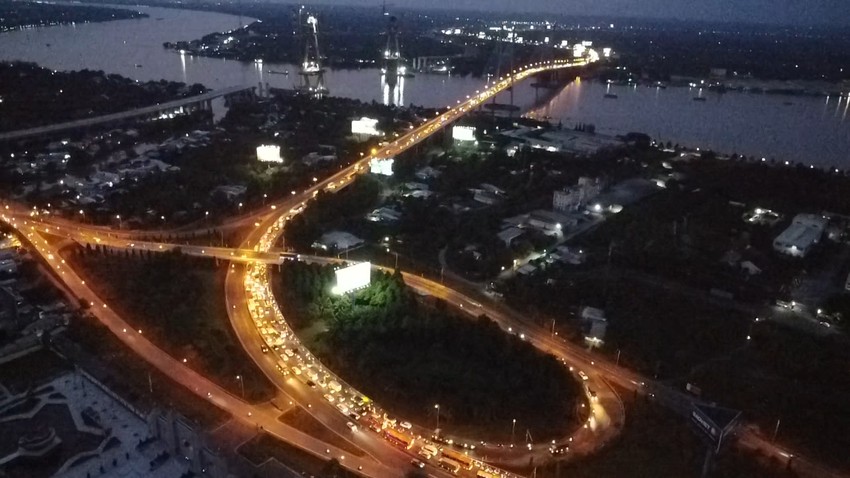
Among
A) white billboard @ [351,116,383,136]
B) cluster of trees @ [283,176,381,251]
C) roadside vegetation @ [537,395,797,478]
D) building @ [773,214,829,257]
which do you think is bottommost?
roadside vegetation @ [537,395,797,478]

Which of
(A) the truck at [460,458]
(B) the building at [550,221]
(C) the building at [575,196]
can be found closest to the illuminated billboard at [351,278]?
(A) the truck at [460,458]

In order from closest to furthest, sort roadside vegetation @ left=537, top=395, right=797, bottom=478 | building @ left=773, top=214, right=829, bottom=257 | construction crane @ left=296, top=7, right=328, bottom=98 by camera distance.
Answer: roadside vegetation @ left=537, top=395, right=797, bottom=478 < building @ left=773, top=214, right=829, bottom=257 < construction crane @ left=296, top=7, right=328, bottom=98

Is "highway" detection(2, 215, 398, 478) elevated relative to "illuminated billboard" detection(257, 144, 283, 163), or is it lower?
lower

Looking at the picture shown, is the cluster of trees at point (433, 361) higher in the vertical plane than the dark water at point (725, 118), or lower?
lower

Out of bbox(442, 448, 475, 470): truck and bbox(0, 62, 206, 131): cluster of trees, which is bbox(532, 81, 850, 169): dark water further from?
bbox(442, 448, 475, 470): truck

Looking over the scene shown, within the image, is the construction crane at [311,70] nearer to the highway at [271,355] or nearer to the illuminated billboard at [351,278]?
the highway at [271,355]

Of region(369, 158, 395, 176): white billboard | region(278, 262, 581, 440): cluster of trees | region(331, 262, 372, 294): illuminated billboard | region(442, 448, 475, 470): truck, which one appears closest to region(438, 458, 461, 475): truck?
region(442, 448, 475, 470): truck

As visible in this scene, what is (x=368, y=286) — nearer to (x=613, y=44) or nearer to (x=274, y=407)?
(x=274, y=407)

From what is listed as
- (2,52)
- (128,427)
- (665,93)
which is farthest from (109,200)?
(2,52)
